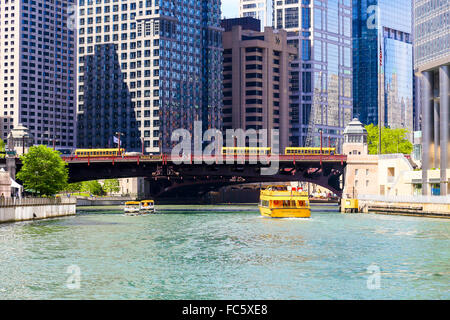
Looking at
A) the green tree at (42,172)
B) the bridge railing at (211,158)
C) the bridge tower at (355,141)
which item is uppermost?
the bridge tower at (355,141)

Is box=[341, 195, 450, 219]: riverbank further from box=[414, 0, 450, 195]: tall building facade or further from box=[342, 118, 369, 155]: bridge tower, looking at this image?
box=[342, 118, 369, 155]: bridge tower

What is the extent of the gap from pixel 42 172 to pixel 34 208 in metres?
22.0

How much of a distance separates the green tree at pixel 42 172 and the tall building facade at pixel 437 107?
215ft

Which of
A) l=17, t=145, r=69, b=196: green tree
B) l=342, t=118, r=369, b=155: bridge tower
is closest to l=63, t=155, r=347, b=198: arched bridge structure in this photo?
l=17, t=145, r=69, b=196: green tree

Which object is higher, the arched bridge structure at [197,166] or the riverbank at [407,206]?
the arched bridge structure at [197,166]

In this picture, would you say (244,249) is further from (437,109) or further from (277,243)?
(437,109)

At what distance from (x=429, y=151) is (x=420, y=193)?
797cm

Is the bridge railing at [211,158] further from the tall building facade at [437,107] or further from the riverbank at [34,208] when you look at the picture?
the tall building facade at [437,107]

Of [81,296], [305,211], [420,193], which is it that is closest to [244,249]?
[81,296]

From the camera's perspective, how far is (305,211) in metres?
121

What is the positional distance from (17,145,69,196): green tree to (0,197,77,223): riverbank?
12.1 feet

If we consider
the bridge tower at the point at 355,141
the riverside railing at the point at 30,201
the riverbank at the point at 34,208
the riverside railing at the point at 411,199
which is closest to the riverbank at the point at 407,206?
the riverside railing at the point at 411,199

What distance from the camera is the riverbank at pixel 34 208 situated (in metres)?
101

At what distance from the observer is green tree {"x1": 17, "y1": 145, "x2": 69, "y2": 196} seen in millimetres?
132625
